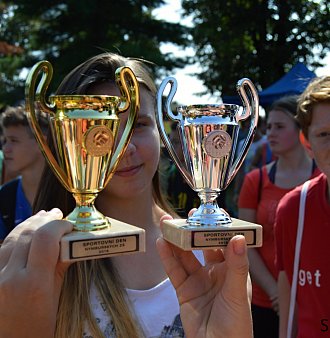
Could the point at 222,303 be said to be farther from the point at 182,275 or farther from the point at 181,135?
the point at 181,135

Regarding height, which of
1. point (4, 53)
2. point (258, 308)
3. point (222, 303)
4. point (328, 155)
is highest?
point (4, 53)

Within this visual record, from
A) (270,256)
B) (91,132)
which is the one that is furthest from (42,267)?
(270,256)

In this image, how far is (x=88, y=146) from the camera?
4.24 feet

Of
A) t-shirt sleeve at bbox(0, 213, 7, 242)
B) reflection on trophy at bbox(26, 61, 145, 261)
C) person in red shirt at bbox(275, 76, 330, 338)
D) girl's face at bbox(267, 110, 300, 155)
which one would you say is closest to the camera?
reflection on trophy at bbox(26, 61, 145, 261)

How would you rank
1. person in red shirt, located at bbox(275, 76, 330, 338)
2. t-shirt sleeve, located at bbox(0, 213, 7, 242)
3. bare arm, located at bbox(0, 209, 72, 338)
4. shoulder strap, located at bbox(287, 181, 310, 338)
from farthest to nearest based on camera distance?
t-shirt sleeve, located at bbox(0, 213, 7, 242)
shoulder strap, located at bbox(287, 181, 310, 338)
person in red shirt, located at bbox(275, 76, 330, 338)
bare arm, located at bbox(0, 209, 72, 338)

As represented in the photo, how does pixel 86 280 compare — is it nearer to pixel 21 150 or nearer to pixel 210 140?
pixel 210 140

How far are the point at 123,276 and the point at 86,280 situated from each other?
19cm

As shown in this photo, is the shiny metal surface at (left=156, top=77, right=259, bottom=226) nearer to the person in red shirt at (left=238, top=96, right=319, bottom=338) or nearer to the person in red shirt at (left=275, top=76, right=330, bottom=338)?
the person in red shirt at (left=275, top=76, right=330, bottom=338)

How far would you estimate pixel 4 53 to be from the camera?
1817 centimetres

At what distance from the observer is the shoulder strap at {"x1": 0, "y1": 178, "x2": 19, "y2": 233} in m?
2.95

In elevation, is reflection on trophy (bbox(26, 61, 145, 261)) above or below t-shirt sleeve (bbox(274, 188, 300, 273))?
above

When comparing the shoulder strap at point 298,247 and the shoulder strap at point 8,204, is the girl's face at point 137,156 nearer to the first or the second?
the shoulder strap at point 298,247

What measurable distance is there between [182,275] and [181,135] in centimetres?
41

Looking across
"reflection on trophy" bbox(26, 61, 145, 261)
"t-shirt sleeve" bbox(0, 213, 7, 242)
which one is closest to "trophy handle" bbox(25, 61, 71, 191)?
"reflection on trophy" bbox(26, 61, 145, 261)
